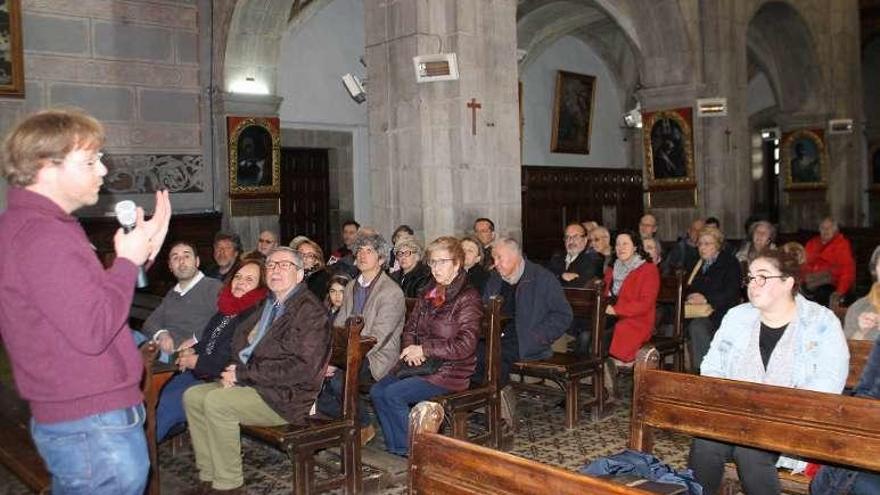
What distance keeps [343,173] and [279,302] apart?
927 cm

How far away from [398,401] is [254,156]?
7574 mm

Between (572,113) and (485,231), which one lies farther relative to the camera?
(572,113)

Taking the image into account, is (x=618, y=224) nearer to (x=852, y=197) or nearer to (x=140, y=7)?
(x=852, y=197)

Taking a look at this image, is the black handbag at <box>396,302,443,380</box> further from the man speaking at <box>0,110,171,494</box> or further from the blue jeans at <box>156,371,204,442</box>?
the man speaking at <box>0,110,171,494</box>

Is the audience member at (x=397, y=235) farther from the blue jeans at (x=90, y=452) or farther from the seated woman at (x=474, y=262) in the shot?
the blue jeans at (x=90, y=452)

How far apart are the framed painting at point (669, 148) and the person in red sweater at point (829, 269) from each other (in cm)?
390

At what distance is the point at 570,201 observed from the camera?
15797 millimetres

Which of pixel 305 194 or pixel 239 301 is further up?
pixel 305 194

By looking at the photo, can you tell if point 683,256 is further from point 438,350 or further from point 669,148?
point 438,350

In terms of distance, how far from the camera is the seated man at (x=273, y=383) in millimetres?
3809

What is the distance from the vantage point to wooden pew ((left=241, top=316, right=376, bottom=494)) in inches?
147

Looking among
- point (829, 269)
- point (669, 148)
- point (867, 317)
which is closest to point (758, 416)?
point (867, 317)

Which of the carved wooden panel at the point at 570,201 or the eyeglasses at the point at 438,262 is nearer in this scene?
the eyeglasses at the point at 438,262

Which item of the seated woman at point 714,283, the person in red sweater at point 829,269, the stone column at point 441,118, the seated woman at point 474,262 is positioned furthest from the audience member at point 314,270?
the person in red sweater at point 829,269
